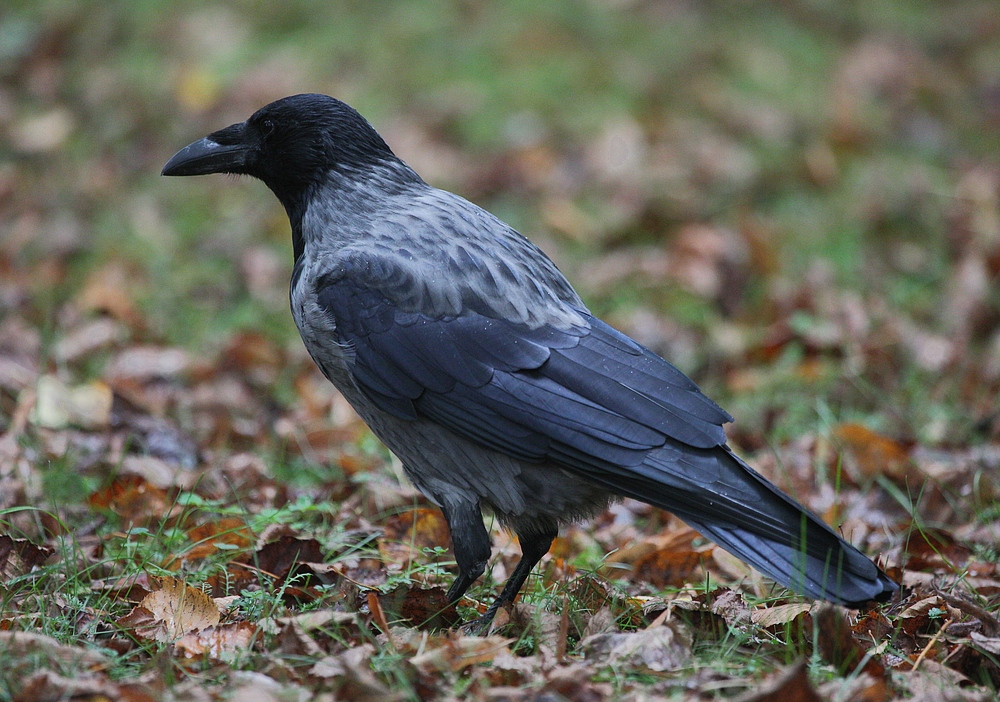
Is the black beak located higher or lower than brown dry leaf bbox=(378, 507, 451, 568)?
higher

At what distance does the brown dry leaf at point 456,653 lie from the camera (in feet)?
8.90

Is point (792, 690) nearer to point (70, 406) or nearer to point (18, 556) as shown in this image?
point (18, 556)

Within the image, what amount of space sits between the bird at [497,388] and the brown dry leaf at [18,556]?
40.8 inches

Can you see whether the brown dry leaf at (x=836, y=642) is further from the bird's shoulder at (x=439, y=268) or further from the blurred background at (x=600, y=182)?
the blurred background at (x=600, y=182)

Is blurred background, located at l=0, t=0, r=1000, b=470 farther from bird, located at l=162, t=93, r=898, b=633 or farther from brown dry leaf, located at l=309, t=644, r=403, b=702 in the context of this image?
brown dry leaf, located at l=309, t=644, r=403, b=702

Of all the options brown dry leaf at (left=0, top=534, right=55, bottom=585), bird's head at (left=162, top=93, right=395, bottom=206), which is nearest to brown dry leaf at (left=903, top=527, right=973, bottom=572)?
bird's head at (left=162, top=93, right=395, bottom=206)

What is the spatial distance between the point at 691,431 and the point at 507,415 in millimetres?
536

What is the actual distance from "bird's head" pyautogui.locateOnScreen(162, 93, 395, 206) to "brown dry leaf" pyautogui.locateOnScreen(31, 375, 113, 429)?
1268 millimetres

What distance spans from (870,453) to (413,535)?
2.00m

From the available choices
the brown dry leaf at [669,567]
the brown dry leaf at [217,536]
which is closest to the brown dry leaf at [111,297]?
the brown dry leaf at [217,536]

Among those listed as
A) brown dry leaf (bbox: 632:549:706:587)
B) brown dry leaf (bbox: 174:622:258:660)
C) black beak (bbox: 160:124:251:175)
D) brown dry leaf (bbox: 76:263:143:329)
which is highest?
black beak (bbox: 160:124:251:175)

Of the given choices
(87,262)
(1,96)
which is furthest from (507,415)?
(1,96)

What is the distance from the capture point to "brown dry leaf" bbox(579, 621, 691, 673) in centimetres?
279

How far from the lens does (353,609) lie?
3148mm
